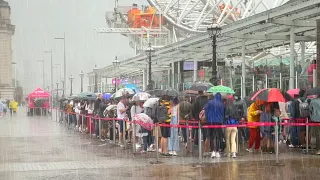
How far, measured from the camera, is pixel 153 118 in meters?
16.3

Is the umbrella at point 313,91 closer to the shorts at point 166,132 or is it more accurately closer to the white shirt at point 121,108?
the shorts at point 166,132

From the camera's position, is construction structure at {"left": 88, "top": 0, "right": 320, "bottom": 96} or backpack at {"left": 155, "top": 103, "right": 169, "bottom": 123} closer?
backpack at {"left": 155, "top": 103, "right": 169, "bottom": 123}

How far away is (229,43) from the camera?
3425 cm

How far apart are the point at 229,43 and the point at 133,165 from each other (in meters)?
21.6

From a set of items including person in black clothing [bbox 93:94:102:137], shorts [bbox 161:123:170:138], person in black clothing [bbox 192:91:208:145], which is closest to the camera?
shorts [bbox 161:123:170:138]

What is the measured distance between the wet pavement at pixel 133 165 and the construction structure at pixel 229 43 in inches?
317

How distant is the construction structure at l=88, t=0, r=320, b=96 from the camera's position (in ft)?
80.8

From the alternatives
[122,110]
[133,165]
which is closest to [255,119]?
[133,165]

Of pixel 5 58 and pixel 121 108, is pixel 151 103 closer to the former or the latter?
pixel 121 108

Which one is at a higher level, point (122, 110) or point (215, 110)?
point (215, 110)

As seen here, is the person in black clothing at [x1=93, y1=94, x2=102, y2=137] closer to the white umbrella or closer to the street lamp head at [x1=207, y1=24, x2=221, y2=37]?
the street lamp head at [x1=207, y1=24, x2=221, y2=37]

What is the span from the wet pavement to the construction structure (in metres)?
8.06

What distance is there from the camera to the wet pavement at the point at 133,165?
12117 millimetres

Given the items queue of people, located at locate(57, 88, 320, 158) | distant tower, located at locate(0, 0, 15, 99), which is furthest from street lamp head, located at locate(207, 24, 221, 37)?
distant tower, located at locate(0, 0, 15, 99)
